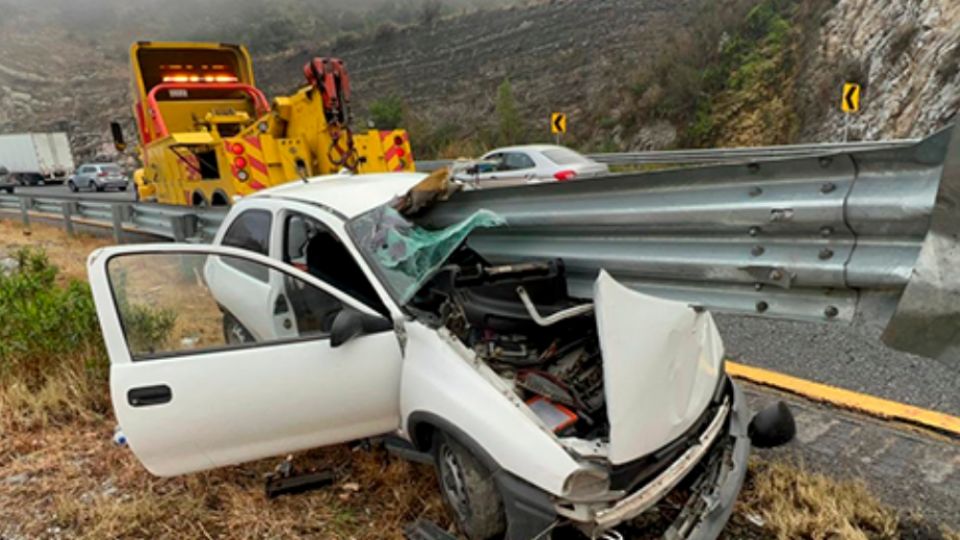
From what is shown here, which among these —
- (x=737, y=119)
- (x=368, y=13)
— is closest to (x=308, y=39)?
(x=368, y=13)

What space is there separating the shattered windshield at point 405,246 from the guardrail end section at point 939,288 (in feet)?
5.81

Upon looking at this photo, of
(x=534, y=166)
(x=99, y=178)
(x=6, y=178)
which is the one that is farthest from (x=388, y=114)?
(x=6, y=178)

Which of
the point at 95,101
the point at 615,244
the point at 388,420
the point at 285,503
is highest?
the point at 95,101

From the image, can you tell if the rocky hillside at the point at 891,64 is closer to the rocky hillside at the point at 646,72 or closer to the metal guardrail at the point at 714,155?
the rocky hillside at the point at 646,72

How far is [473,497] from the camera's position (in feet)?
8.06

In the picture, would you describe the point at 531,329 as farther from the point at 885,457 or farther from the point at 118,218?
the point at 118,218

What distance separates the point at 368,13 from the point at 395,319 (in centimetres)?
7052

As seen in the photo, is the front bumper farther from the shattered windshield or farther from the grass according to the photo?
the shattered windshield

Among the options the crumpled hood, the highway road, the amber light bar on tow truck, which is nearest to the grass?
the crumpled hood

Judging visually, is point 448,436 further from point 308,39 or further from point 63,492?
point 308,39

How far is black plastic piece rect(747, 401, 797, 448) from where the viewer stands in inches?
108

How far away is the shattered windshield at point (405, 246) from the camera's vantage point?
9.62 ft

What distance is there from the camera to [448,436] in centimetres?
253

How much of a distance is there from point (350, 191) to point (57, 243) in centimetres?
959
